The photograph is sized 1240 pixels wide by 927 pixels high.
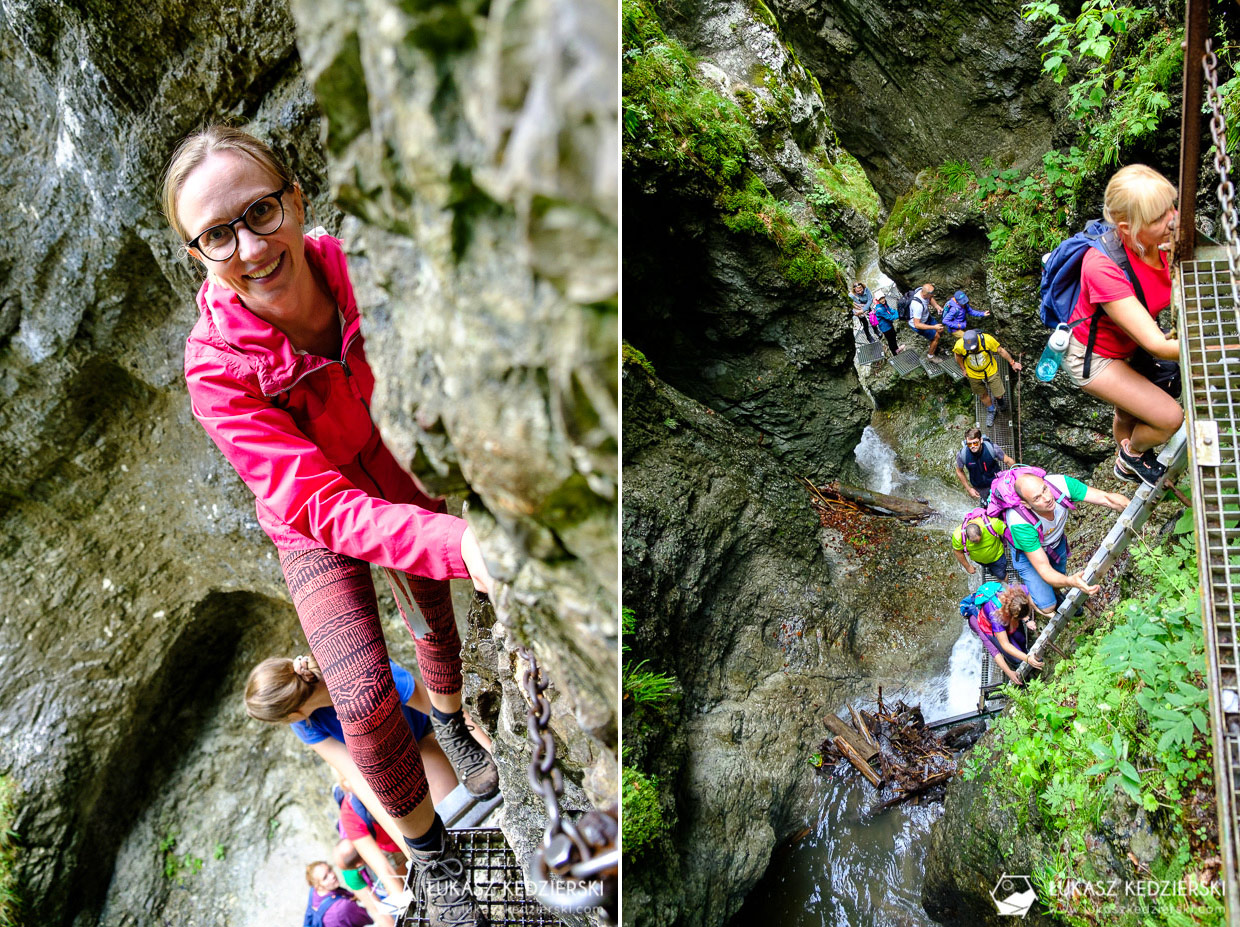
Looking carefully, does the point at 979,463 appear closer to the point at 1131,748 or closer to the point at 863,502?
the point at 863,502

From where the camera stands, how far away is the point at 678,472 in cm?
551

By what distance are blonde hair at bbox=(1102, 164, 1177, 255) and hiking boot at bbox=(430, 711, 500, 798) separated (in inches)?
137

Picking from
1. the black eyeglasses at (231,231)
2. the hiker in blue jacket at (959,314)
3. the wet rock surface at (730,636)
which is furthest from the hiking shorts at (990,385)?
the black eyeglasses at (231,231)

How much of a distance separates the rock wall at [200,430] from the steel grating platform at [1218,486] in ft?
5.60

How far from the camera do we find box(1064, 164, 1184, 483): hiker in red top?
9.14 ft

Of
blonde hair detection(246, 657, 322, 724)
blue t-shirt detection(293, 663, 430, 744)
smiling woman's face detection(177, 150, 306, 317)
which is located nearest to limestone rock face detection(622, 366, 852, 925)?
blue t-shirt detection(293, 663, 430, 744)

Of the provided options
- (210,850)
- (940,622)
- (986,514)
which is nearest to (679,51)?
(986,514)

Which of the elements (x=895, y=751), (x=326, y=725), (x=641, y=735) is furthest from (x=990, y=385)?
(x=326, y=725)

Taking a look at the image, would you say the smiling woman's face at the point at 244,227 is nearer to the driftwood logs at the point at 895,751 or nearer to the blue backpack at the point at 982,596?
the blue backpack at the point at 982,596

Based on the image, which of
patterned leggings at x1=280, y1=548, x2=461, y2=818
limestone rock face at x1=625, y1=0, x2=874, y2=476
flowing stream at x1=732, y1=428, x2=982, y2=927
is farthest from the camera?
limestone rock face at x1=625, y1=0, x2=874, y2=476

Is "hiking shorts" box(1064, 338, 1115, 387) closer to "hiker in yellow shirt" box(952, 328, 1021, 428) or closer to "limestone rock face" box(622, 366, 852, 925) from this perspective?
"limestone rock face" box(622, 366, 852, 925)

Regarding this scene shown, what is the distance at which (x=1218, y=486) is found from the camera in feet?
7.80

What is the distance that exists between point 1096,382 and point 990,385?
4.90 m

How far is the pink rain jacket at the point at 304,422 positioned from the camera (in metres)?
2.00
